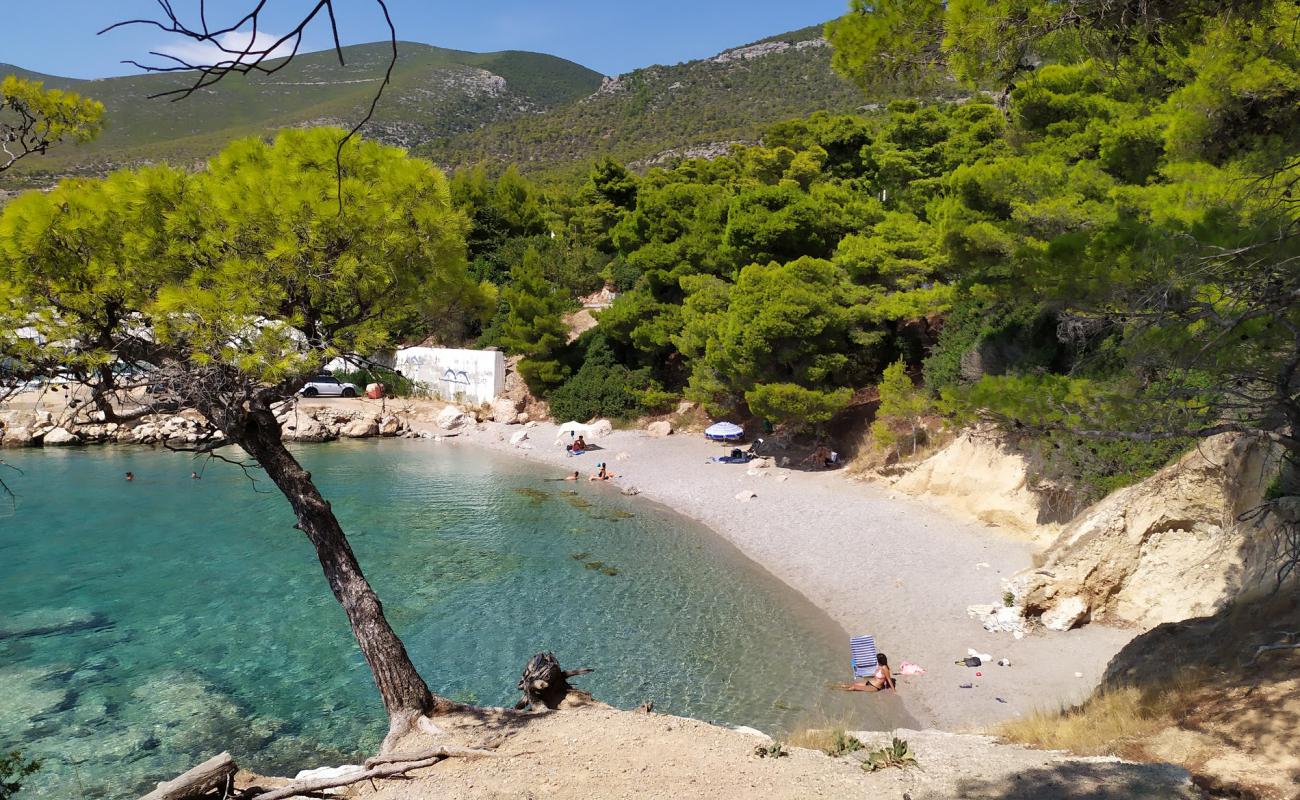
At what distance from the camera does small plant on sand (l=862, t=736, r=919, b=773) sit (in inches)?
215

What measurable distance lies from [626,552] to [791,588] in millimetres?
3823

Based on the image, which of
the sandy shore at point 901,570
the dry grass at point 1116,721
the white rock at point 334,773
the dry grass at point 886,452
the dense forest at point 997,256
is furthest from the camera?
the dry grass at point 886,452

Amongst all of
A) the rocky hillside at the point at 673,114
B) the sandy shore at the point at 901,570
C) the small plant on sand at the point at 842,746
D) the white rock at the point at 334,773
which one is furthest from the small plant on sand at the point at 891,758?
the rocky hillside at the point at 673,114

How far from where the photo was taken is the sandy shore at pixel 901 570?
9.34 metres

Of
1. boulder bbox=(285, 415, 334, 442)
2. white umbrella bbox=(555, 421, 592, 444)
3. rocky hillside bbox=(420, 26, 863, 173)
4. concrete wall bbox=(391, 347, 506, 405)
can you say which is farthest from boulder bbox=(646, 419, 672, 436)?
rocky hillside bbox=(420, 26, 863, 173)

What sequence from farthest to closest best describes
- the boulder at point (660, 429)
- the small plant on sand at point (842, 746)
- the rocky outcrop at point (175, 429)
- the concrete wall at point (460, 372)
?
the concrete wall at point (460, 372) → the rocky outcrop at point (175, 429) → the boulder at point (660, 429) → the small plant on sand at point (842, 746)

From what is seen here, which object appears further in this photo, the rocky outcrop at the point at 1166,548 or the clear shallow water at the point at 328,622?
the clear shallow water at the point at 328,622

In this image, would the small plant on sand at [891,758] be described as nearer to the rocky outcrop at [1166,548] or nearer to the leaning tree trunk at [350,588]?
the leaning tree trunk at [350,588]

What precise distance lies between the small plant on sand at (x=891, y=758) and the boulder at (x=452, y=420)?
26.9 meters

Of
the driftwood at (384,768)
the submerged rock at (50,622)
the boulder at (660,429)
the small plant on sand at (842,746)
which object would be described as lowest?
the submerged rock at (50,622)

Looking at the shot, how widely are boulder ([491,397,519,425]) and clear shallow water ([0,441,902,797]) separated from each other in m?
10.1

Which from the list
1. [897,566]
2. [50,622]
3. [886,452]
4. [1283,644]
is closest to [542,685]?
[1283,644]

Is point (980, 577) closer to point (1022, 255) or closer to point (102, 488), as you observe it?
point (1022, 255)

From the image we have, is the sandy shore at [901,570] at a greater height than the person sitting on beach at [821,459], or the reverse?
the person sitting on beach at [821,459]
